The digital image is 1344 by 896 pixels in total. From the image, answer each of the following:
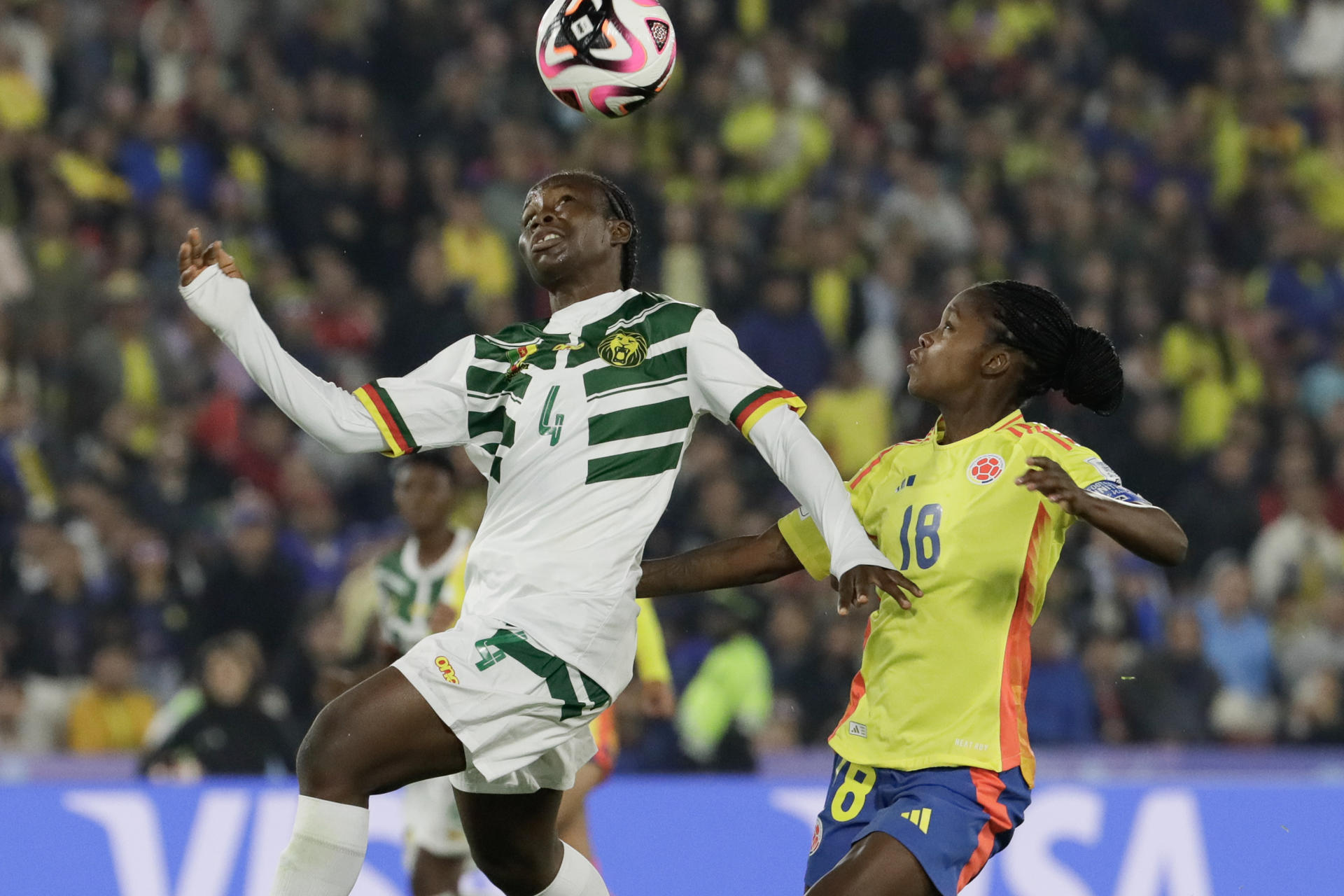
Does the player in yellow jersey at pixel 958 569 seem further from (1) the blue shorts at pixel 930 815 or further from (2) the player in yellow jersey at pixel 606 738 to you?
(2) the player in yellow jersey at pixel 606 738

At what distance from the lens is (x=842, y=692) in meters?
10.2

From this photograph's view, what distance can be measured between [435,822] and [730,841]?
1.28m

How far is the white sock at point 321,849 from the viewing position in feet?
13.9

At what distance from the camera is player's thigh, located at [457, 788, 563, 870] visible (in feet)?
15.4

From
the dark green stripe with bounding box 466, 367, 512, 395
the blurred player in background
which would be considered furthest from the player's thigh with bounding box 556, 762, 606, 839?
the dark green stripe with bounding box 466, 367, 512, 395

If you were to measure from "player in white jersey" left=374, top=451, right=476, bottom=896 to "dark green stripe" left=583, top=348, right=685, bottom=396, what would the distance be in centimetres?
255

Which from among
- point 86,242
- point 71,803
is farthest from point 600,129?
point 71,803

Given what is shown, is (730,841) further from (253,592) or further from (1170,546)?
(253,592)

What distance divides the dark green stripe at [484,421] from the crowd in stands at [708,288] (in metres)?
4.05

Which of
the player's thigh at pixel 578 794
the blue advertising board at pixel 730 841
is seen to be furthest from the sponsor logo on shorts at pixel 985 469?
the blue advertising board at pixel 730 841

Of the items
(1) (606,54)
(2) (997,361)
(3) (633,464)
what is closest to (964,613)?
(2) (997,361)

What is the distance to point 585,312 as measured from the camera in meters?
4.73

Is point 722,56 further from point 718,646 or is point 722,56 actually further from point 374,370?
point 718,646

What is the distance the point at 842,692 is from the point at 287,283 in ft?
15.0
